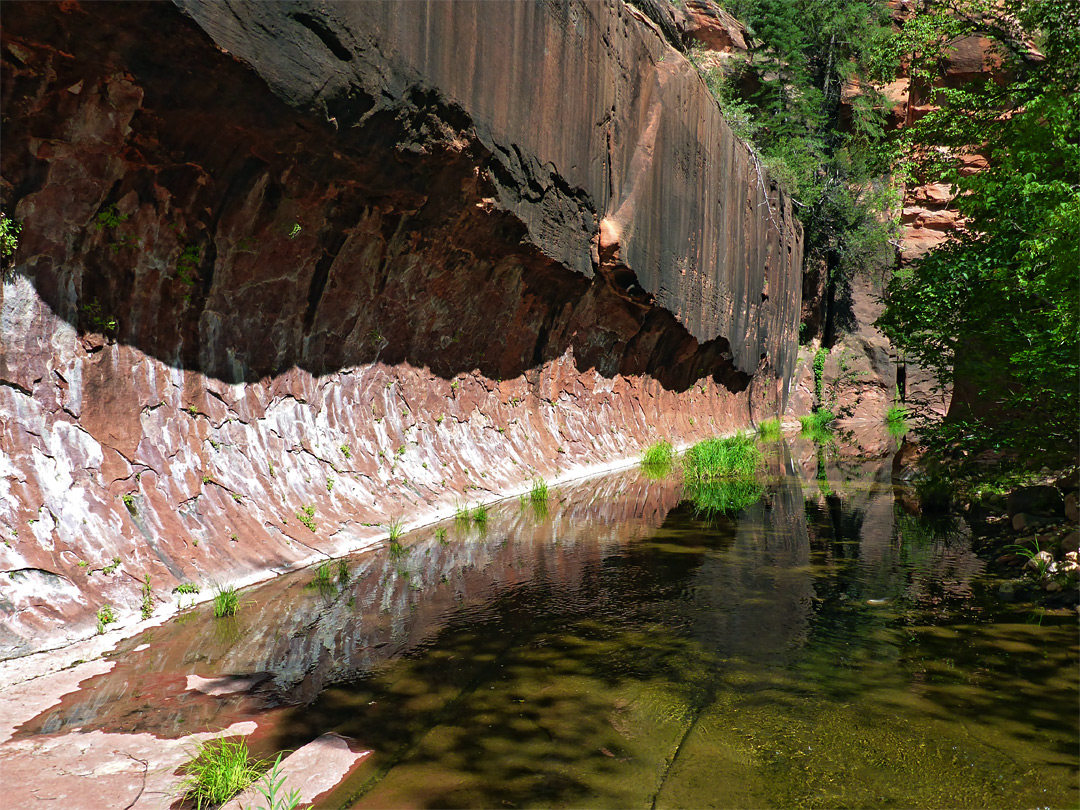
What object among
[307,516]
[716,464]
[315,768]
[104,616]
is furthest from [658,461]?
[315,768]

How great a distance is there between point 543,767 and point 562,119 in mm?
9942

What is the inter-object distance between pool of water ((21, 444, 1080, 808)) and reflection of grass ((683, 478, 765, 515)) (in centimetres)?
252

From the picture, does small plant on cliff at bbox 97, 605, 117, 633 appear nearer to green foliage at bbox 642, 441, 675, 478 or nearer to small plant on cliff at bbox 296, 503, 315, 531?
small plant on cliff at bbox 296, 503, 315, 531

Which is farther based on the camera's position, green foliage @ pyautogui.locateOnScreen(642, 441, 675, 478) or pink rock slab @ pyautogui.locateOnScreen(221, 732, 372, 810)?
green foliage @ pyautogui.locateOnScreen(642, 441, 675, 478)

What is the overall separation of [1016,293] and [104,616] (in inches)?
309

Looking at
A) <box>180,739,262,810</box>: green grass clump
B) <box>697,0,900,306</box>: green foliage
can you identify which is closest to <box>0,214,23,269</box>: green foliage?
<box>180,739,262,810</box>: green grass clump

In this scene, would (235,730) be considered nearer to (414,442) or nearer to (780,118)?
(414,442)

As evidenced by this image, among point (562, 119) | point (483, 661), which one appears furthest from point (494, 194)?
point (483, 661)

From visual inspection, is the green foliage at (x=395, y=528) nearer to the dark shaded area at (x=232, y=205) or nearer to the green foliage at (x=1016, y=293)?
the dark shaded area at (x=232, y=205)

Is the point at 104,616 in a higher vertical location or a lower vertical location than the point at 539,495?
lower

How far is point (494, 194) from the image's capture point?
9.42 meters

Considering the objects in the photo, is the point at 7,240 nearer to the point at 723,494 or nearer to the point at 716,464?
the point at 723,494

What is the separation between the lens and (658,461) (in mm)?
14234

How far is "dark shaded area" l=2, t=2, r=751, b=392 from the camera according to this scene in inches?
196
